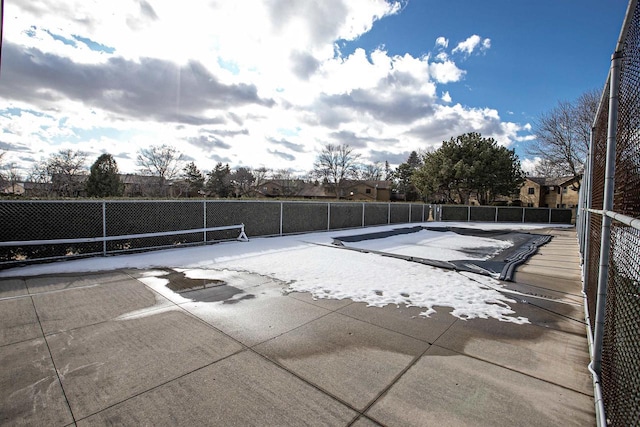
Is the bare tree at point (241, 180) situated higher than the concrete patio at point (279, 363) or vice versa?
the bare tree at point (241, 180)

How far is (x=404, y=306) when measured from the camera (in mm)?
3812

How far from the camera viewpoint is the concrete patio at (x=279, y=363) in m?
1.91

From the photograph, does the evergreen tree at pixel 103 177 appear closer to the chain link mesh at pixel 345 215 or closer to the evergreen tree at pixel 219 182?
the chain link mesh at pixel 345 215

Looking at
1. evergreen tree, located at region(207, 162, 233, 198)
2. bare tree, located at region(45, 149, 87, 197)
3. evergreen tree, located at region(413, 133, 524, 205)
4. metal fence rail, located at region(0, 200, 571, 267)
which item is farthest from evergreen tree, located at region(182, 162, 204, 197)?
metal fence rail, located at region(0, 200, 571, 267)

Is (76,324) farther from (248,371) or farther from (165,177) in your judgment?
(165,177)

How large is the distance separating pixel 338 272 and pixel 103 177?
979 inches

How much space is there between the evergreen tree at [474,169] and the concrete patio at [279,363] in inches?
925

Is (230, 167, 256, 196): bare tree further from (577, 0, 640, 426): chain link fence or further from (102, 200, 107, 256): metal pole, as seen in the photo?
(577, 0, 640, 426): chain link fence

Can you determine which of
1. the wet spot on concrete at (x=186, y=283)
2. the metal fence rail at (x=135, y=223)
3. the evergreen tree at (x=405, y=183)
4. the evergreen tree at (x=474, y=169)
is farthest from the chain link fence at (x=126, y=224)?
the evergreen tree at (x=405, y=183)

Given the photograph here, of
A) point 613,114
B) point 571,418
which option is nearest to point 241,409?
point 571,418

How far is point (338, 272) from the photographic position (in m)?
5.50

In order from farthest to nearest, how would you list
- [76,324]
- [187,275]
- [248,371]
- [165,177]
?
[165,177] < [187,275] < [76,324] < [248,371]

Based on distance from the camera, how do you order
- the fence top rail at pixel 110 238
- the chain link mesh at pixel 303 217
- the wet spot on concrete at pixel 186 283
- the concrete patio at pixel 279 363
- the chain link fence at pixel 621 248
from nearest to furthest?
the chain link fence at pixel 621 248 → the concrete patio at pixel 279 363 → the wet spot on concrete at pixel 186 283 → the fence top rail at pixel 110 238 → the chain link mesh at pixel 303 217

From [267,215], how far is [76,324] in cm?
707
